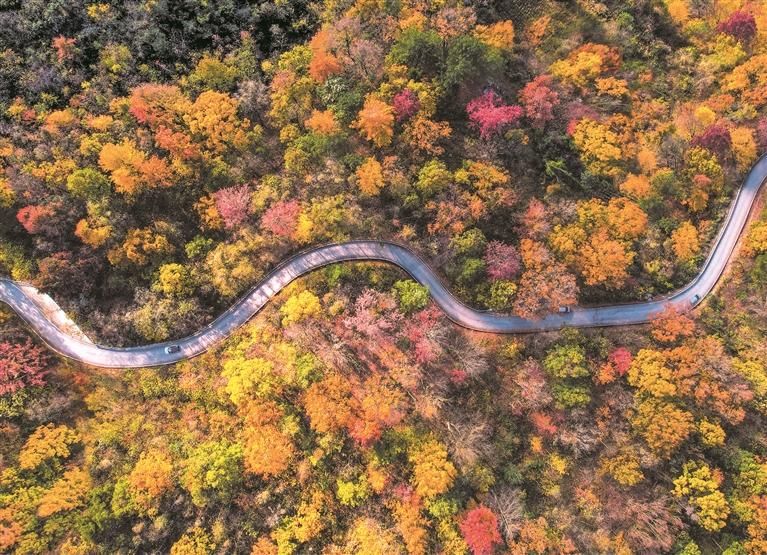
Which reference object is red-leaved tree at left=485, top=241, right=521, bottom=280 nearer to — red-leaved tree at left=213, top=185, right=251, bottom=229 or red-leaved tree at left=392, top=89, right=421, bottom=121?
red-leaved tree at left=392, top=89, right=421, bottom=121

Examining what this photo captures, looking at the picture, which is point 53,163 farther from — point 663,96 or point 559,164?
point 663,96

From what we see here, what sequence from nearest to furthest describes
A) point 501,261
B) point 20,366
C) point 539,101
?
1. point 20,366
2. point 501,261
3. point 539,101

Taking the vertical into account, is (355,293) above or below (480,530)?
above

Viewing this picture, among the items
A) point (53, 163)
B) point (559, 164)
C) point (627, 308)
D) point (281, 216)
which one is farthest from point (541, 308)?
point (53, 163)

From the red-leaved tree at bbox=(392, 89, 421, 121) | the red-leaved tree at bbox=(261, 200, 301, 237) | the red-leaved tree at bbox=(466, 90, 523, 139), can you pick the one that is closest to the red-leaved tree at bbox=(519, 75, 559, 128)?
the red-leaved tree at bbox=(466, 90, 523, 139)

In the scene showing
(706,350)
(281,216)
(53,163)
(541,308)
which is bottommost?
(706,350)

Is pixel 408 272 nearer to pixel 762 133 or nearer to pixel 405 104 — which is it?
pixel 405 104

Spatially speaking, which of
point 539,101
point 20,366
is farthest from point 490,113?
point 20,366
